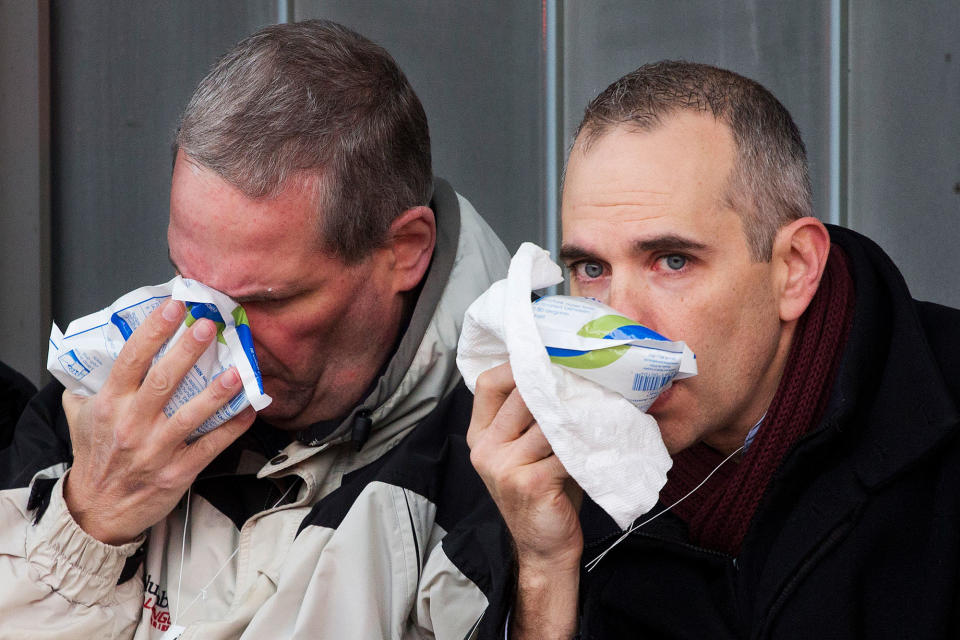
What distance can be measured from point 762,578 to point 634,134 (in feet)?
2.84

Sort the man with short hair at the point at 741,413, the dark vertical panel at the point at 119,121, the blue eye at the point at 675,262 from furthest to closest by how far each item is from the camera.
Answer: the dark vertical panel at the point at 119,121 < the blue eye at the point at 675,262 < the man with short hair at the point at 741,413

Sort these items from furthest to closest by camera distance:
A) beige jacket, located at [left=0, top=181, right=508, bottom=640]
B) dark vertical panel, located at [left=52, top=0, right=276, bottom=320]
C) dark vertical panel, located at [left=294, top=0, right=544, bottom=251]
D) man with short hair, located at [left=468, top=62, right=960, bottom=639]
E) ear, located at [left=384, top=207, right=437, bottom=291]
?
dark vertical panel, located at [left=52, top=0, right=276, bottom=320]
dark vertical panel, located at [left=294, top=0, right=544, bottom=251]
ear, located at [left=384, top=207, right=437, bottom=291]
beige jacket, located at [left=0, top=181, right=508, bottom=640]
man with short hair, located at [left=468, top=62, right=960, bottom=639]

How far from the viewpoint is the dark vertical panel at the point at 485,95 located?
14.7ft

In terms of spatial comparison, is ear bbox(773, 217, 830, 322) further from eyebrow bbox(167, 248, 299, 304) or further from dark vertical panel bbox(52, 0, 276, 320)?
dark vertical panel bbox(52, 0, 276, 320)

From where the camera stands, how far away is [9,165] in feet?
15.8

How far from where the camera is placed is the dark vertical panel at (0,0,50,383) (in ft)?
15.8

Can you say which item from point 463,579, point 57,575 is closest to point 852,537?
point 463,579

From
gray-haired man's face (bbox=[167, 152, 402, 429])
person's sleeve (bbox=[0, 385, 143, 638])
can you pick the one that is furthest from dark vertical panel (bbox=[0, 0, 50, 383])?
gray-haired man's face (bbox=[167, 152, 402, 429])

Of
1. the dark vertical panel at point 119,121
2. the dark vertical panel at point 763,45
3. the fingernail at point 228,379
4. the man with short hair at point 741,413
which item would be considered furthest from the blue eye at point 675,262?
the dark vertical panel at point 119,121

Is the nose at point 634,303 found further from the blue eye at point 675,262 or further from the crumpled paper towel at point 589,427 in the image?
the crumpled paper towel at point 589,427

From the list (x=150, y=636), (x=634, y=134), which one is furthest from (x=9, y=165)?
(x=634, y=134)

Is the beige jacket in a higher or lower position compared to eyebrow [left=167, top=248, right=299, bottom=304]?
lower

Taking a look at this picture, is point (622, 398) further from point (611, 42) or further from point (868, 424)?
point (611, 42)

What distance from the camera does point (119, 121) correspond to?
4863 mm
